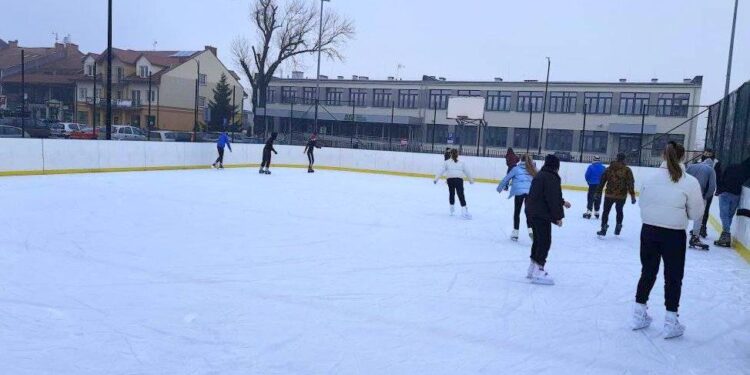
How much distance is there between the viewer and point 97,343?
12.7ft

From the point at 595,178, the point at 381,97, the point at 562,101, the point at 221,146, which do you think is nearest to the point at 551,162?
the point at 595,178

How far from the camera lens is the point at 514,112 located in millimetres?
44000

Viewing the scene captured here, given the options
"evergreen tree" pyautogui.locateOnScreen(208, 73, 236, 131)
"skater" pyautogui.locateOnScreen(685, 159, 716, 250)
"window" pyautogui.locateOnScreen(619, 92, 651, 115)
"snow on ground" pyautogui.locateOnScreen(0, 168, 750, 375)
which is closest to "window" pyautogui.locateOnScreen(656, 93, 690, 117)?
"window" pyautogui.locateOnScreen(619, 92, 651, 115)

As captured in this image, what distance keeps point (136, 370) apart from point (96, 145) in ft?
48.4

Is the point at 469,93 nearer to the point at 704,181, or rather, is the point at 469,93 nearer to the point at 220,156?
the point at 220,156

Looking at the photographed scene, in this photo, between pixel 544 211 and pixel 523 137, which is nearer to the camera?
pixel 544 211

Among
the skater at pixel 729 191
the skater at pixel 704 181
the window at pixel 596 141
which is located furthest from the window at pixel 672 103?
the skater at pixel 704 181

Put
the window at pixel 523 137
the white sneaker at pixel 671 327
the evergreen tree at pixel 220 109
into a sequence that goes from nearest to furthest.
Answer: the white sneaker at pixel 671 327 < the window at pixel 523 137 < the evergreen tree at pixel 220 109

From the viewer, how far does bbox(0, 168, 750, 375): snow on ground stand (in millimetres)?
3826

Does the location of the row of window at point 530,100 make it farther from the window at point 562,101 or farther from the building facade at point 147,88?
the building facade at point 147,88

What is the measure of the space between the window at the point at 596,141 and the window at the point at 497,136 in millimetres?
5933

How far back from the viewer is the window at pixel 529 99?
4372 cm

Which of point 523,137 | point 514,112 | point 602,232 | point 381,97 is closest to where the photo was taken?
point 602,232

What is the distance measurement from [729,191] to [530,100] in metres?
34.3
